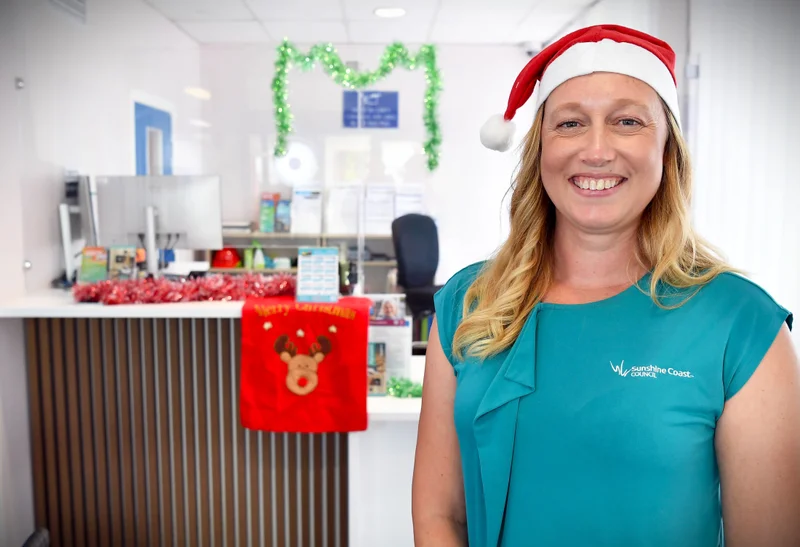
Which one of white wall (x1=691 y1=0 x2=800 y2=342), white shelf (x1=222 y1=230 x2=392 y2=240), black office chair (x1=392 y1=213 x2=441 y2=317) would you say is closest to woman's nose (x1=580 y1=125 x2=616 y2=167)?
white wall (x1=691 y1=0 x2=800 y2=342)

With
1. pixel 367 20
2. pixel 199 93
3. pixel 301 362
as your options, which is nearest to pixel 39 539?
pixel 301 362

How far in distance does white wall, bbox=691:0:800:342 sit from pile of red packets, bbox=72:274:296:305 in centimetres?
205

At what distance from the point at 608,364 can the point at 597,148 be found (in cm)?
33

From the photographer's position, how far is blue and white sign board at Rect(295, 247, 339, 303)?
7.74 feet

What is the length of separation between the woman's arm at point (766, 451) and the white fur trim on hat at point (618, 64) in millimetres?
440

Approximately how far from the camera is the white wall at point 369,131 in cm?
622

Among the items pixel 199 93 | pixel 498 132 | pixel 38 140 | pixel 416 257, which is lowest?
pixel 416 257

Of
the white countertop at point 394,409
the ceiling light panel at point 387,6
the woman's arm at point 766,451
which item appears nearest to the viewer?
the woman's arm at point 766,451

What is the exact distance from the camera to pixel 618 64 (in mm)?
1107

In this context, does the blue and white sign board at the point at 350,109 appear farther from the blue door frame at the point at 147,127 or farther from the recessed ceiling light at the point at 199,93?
the blue door frame at the point at 147,127

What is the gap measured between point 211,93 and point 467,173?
2.48m

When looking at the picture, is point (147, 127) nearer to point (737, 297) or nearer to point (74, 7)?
point (74, 7)

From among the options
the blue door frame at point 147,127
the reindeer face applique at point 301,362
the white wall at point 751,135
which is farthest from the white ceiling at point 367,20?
the reindeer face applique at point 301,362

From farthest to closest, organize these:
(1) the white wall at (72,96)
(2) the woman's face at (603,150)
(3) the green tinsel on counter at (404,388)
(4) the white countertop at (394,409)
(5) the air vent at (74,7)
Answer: (5) the air vent at (74,7) → (1) the white wall at (72,96) → (3) the green tinsel on counter at (404,388) → (4) the white countertop at (394,409) → (2) the woman's face at (603,150)
